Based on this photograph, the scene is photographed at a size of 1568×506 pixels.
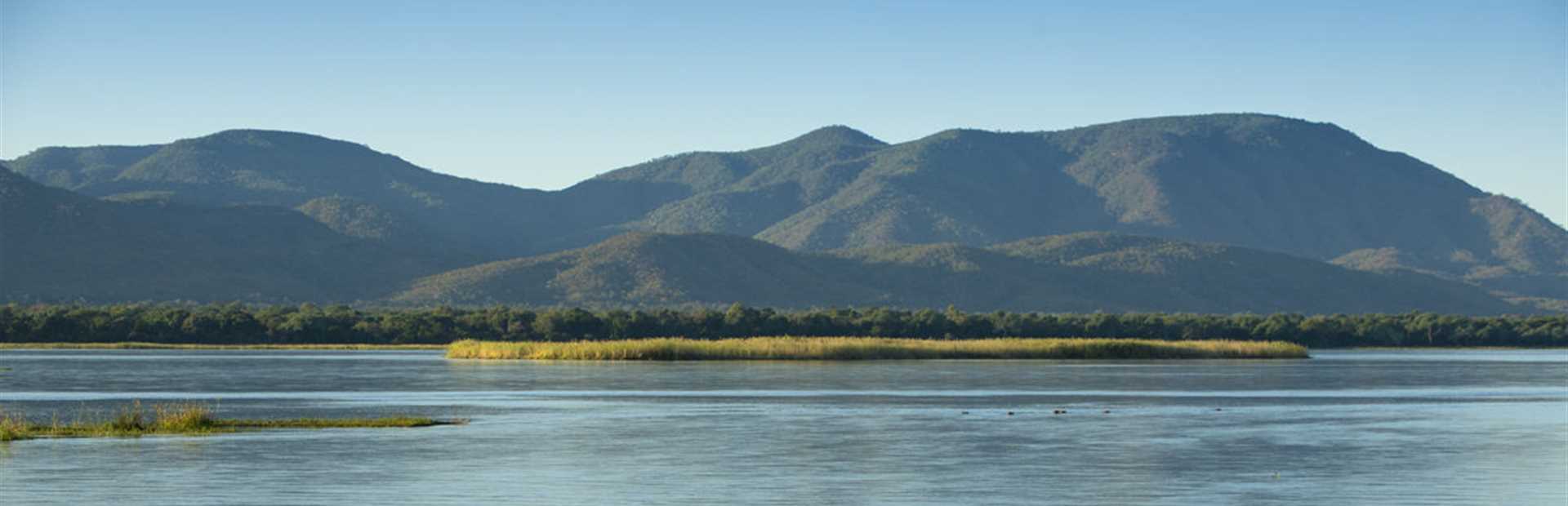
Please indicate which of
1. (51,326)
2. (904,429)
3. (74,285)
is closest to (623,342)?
(51,326)

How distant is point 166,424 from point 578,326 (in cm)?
8335

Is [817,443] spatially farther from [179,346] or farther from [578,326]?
[179,346]

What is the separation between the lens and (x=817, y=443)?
3959 cm

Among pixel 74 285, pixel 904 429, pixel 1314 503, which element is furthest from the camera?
pixel 74 285

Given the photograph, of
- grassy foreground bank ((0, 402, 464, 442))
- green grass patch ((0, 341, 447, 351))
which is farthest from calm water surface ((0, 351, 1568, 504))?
green grass patch ((0, 341, 447, 351))

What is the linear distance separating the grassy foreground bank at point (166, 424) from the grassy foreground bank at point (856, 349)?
51.4 meters

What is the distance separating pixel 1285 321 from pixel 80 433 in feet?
362

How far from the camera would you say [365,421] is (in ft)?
145

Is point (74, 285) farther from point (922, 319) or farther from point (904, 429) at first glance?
point (904, 429)

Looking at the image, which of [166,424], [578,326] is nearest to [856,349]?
[578,326]

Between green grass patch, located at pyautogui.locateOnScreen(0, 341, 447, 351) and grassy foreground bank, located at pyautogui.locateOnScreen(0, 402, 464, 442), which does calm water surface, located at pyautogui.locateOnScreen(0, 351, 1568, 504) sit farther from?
green grass patch, located at pyautogui.locateOnScreen(0, 341, 447, 351)

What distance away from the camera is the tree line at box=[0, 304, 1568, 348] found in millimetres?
125125

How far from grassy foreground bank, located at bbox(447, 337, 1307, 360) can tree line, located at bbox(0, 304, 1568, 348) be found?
67.9 feet

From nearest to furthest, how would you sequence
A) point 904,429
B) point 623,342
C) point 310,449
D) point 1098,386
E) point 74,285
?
point 310,449, point 904,429, point 1098,386, point 623,342, point 74,285
